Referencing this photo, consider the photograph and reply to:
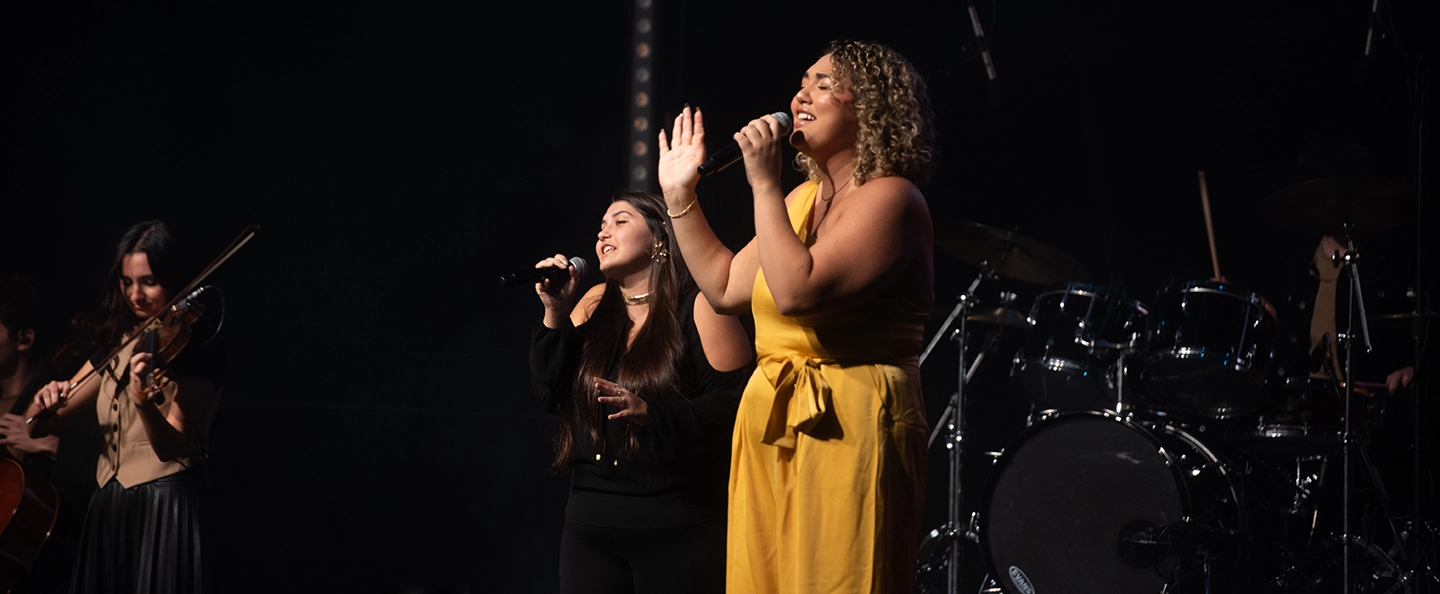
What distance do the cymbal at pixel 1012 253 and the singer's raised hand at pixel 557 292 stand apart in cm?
205

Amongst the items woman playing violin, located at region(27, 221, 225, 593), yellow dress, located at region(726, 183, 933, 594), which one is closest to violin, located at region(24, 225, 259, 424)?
woman playing violin, located at region(27, 221, 225, 593)

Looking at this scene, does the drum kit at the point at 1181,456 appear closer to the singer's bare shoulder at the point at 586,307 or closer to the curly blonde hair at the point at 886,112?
the singer's bare shoulder at the point at 586,307

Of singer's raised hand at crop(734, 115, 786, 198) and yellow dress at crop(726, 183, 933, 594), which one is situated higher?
singer's raised hand at crop(734, 115, 786, 198)

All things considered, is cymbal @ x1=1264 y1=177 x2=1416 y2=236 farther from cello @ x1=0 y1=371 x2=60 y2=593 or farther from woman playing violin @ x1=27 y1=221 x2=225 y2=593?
cello @ x1=0 y1=371 x2=60 y2=593

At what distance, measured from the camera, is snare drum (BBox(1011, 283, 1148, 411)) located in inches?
159

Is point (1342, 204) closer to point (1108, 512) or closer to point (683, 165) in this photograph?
point (1108, 512)

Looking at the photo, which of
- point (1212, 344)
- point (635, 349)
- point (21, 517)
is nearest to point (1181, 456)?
point (1212, 344)

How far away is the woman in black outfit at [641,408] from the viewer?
2.34 metres

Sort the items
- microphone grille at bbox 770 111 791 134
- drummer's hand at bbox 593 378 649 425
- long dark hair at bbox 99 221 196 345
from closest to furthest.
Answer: microphone grille at bbox 770 111 791 134 < drummer's hand at bbox 593 378 649 425 < long dark hair at bbox 99 221 196 345

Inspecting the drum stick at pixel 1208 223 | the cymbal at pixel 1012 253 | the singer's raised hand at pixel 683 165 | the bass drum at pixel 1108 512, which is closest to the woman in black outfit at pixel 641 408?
the singer's raised hand at pixel 683 165

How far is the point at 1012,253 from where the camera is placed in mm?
4289

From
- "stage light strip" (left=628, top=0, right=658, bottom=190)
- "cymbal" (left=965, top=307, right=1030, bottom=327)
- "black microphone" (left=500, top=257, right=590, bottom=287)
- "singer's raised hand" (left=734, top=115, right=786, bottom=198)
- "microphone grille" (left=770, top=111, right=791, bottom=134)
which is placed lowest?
"cymbal" (left=965, top=307, right=1030, bottom=327)

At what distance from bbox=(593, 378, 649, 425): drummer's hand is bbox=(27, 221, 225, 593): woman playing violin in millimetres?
1661

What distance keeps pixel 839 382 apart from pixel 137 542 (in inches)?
97.8
